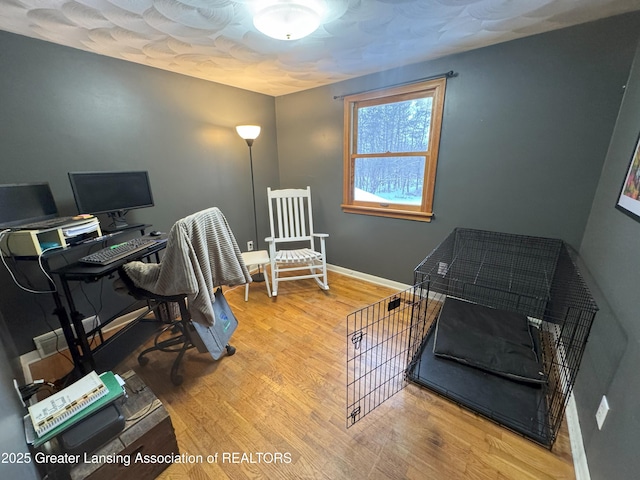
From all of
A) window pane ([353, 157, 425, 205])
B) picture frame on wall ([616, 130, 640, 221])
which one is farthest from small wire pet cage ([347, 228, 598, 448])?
window pane ([353, 157, 425, 205])

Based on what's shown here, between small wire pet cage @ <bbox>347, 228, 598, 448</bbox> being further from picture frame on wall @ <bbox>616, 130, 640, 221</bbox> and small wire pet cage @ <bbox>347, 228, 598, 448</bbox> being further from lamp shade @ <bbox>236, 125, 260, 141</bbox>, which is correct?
lamp shade @ <bbox>236, 125, 260, 141</bbox>

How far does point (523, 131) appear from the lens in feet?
6.23

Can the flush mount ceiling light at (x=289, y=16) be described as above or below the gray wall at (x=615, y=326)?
above

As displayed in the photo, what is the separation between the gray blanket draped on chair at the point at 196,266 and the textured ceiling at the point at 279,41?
3.61 ft

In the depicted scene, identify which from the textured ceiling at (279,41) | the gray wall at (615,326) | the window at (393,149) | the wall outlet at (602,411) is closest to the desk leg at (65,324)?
the textured ceiling at (279,41)

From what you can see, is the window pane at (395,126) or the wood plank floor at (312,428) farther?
the window pane at (395,126)

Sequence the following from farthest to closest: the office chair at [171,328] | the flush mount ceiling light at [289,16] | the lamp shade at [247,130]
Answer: the lamp shade at [247,130] → the office chair at [171,328] → the flush mount ceiling light at [289,16]

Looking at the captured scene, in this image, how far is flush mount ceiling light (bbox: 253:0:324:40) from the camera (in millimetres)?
1302

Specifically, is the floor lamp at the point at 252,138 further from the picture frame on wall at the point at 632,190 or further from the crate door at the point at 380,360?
the picture frame on wall at the point at 632,190

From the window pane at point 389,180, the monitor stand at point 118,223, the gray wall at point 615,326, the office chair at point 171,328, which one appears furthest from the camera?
the window pane at point 389,180

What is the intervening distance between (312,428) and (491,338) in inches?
53.3

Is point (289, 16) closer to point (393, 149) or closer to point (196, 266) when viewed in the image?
point (196, 266)

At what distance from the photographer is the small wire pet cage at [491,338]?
1396mm

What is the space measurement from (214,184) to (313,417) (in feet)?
7.72
